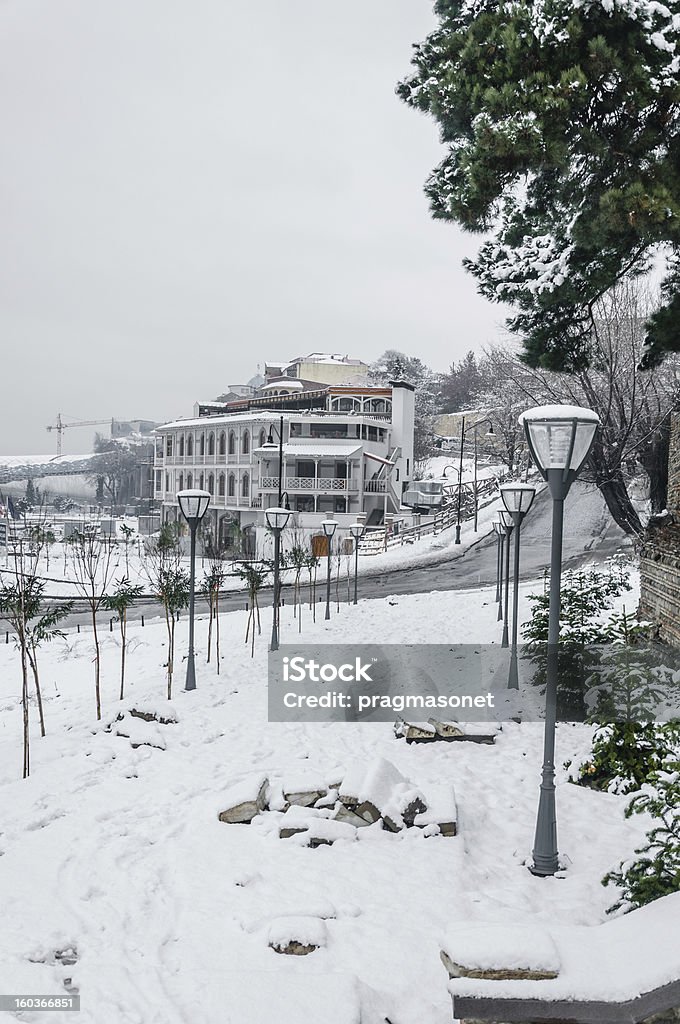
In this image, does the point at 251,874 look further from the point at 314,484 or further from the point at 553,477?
the point at 314,484

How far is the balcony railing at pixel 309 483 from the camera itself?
1690 inches

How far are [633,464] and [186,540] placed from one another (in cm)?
2704

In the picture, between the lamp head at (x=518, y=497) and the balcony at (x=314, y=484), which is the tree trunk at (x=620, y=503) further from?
the balcony at (x=314, y=484)

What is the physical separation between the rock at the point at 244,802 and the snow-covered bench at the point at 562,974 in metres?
3.41

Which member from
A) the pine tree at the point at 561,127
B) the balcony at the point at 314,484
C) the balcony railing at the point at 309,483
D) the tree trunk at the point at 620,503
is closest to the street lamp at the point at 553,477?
the pine tree at the point at 561,127

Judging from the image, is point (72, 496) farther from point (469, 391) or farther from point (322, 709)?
point (322, 709)

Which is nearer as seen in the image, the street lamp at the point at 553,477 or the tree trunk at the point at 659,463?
the street lamp at the point at 553,477

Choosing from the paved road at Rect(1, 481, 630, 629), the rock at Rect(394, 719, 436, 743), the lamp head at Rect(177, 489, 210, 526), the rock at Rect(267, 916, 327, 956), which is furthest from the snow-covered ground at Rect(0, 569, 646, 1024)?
the paved road at Rect(1, 481, 630, 629)

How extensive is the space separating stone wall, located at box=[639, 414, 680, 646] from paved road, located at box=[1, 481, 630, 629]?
34.4 ft

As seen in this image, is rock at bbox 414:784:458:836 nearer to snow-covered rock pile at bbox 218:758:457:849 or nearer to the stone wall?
snow-covered rock pile at bbox 218:758:457:849

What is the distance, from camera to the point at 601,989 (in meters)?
3.17

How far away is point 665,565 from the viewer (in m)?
11.5

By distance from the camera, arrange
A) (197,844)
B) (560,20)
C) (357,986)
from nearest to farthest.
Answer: (357,986) → (197,844) → (560,20)

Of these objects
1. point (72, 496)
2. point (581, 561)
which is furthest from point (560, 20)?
point (72, 496)
